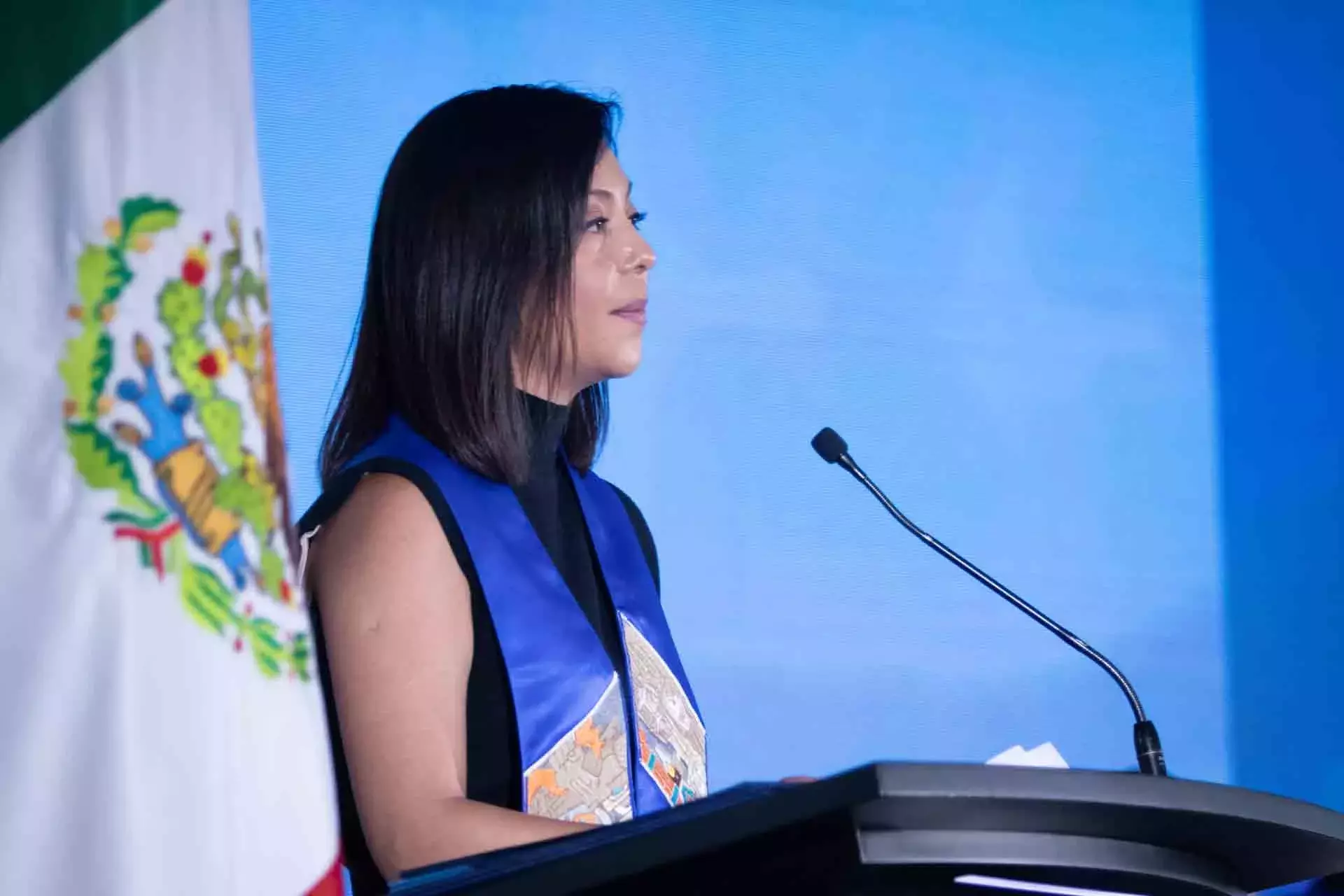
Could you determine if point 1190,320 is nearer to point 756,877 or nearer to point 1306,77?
point 1306,77

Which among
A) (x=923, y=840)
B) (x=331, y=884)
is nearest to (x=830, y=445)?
(x=923, y=840)

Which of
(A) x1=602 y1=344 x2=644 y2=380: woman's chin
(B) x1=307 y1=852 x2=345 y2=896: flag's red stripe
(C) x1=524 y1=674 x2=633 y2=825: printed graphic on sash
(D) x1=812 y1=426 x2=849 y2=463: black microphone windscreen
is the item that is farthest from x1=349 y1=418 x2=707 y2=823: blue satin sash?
(B) x1=307 y1=852 x2=345 y2=896: flag's red stripe

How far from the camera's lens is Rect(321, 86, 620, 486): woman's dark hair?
151 cm

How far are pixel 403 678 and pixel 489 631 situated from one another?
7.3 inches

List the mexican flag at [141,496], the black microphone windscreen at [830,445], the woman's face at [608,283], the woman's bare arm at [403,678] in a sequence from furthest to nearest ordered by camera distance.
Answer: the black microphone windscreen at [830,445] < the woman's face at [608,283] < the woman's bare arm at [403,678] < the mexican flag at [141,496]

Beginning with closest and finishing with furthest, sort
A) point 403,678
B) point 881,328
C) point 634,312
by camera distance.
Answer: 1. point 403,678
2. point 634,312
3. point 881,328

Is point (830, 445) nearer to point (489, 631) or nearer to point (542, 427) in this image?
point (542, 427)

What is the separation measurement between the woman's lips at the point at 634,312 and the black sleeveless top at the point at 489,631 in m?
0.12

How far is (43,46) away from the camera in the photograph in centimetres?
57

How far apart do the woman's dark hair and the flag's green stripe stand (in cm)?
93

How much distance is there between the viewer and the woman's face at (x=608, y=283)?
63.2 inches

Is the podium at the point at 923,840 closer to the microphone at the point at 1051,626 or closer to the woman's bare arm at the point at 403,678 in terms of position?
the woman's bare arm at the point at 403,678

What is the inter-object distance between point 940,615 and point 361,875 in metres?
1.33

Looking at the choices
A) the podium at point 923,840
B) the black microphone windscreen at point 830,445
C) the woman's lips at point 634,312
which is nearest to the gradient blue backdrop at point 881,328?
the black microphone windscreen at point 830,445
